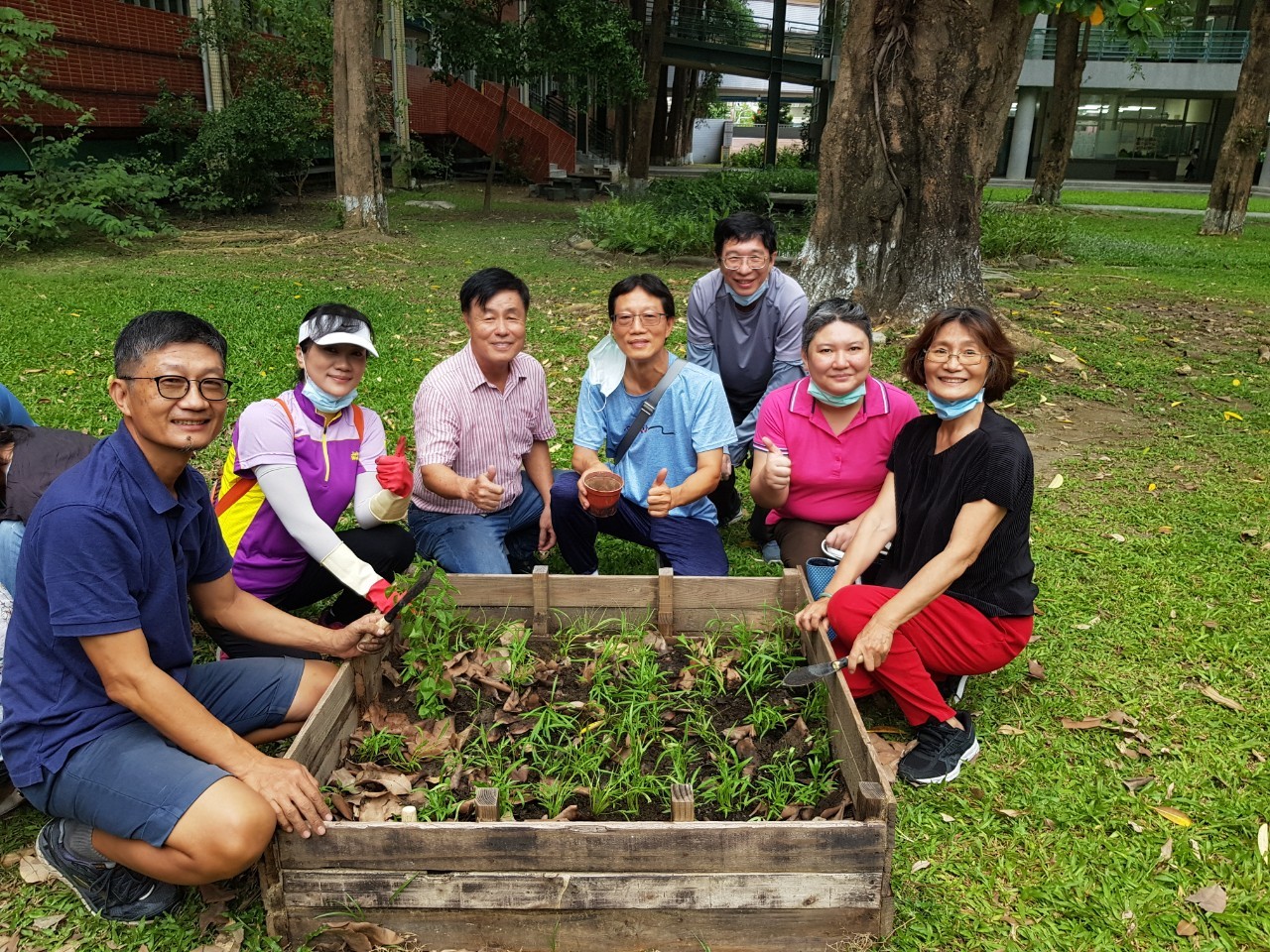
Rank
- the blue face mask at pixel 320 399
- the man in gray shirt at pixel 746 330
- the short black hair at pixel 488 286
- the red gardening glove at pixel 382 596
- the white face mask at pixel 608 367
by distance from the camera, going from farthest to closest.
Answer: the man in gray shirt at pixel 746 330 < the white face mask at pixel 608 367 < the short black hair at pixel 488 286 < the blue face mask at pixel 320 399 < the red gardening glove at pixel 382 596

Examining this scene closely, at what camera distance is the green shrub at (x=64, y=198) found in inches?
462

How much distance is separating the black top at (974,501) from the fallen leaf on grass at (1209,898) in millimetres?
929

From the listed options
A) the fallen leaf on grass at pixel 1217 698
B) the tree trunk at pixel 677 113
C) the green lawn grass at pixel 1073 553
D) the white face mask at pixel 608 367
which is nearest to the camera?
the green lawn grass at pixel 1073 553

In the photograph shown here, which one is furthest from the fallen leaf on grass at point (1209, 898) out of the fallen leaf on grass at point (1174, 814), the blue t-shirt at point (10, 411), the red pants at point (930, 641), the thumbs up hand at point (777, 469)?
the blue t-shirt at point (10, 411)

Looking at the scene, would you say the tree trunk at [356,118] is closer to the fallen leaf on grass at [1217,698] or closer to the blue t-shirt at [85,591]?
the blue t-shirt at [85,591]

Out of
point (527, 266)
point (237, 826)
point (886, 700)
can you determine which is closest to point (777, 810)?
point (886, 700)

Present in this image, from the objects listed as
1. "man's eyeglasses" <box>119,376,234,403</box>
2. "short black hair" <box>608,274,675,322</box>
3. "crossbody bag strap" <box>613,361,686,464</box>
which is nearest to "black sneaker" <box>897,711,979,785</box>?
"crossbody bag strap" <box>613,361,686,464</box>

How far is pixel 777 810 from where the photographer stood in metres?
2.71

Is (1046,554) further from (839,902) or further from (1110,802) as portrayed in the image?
(839,902)

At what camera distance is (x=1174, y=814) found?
3.02 metres

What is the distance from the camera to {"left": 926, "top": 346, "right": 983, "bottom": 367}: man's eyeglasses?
10.3 feet

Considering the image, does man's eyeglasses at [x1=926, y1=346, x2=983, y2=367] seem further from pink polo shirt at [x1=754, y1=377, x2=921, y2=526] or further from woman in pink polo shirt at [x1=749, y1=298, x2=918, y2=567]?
pink polo shirt at [x1=754, y1=377, x2=921, y2=526]

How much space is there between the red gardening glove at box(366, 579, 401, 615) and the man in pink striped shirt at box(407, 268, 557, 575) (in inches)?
23.3

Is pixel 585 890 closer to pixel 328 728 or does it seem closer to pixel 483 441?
pixel 328 728
